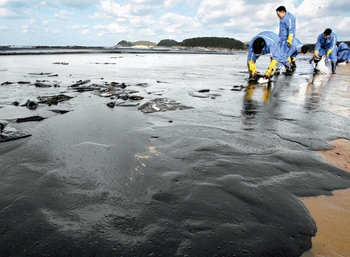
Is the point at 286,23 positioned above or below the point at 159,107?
above

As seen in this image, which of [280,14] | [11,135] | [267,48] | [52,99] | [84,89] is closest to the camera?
[11,135]

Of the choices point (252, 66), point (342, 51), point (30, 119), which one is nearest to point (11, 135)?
point (30, 119)

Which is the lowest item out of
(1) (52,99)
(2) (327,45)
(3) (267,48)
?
(1) (52,99)

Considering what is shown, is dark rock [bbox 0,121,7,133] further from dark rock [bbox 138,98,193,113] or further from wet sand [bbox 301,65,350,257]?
A: wet sand [bbox 301,65,350,257]

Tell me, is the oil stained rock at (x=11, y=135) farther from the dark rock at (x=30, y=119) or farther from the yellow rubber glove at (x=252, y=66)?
the yellow rubber glove at (x=252, y=66)

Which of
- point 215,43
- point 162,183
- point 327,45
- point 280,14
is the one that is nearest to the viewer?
point 162,183

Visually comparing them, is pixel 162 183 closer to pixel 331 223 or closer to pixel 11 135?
pixel 331 223

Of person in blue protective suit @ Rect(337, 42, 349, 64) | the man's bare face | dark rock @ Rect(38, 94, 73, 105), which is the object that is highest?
the man's bare face

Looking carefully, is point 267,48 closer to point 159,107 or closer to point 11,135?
point 159,107

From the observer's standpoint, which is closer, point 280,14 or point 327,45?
point 280,14

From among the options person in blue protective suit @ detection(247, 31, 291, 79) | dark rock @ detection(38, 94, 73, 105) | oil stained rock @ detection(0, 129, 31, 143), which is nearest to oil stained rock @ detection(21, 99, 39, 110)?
dark rock @ detection(38, 94, 73, 105)

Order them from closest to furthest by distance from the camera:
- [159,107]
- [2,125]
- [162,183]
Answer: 1. [162,183]
2. [2,125]
3. [159,107]

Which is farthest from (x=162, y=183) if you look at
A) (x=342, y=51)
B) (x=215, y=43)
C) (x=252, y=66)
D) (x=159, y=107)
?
(x=215, y=43)

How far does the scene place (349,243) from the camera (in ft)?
4.30
